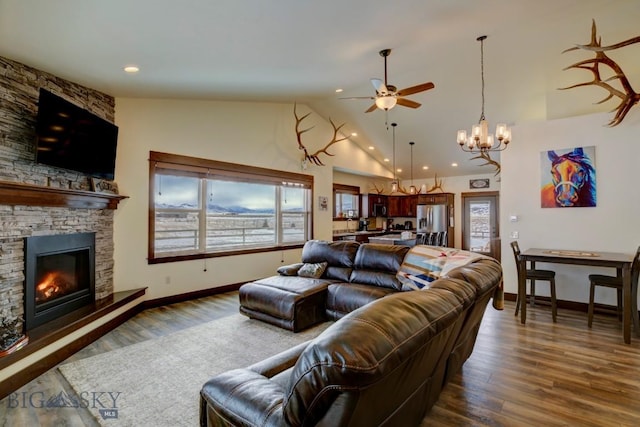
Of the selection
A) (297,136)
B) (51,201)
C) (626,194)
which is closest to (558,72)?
(626,194)

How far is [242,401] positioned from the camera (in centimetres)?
135

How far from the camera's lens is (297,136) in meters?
6.59

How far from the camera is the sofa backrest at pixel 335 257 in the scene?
4414mm

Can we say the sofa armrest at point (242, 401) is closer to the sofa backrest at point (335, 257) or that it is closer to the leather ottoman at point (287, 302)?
the leather ottoman at point (287, 302)

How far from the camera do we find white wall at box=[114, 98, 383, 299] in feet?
14.7

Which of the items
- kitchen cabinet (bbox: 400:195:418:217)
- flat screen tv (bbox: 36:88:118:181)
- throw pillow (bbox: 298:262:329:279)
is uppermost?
flat screen tv (bbox: 36:88:118:181)

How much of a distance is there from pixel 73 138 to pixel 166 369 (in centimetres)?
261

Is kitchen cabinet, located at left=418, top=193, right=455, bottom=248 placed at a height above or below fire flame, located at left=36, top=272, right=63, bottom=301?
above

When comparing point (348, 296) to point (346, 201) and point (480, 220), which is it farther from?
point (480, 220)

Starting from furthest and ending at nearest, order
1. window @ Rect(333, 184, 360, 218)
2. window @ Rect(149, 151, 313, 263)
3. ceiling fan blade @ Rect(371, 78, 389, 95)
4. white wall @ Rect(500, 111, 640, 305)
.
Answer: window @ Rect(333, 184, 360, 218) < window @ Rect(149, 151, 313, 263) < white wall @ Rect(500, 111, 640, 305) < ceiling fan blade @ Rect(371, 78, 389, 95)

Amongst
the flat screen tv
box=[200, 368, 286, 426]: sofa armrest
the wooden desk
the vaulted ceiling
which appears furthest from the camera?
the wooden desk

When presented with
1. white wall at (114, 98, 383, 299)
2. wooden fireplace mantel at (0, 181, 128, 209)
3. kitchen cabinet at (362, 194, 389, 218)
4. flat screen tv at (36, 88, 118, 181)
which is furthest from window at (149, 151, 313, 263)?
kitchen cabinet at (362, 194, 389, 218)

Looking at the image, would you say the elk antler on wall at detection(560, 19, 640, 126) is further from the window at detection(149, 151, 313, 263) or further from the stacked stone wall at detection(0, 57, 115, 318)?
the stacked stone wall at detection(0, 57, 115, 318)

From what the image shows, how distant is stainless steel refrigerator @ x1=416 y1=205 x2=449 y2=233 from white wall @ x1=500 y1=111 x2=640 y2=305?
4.99m
